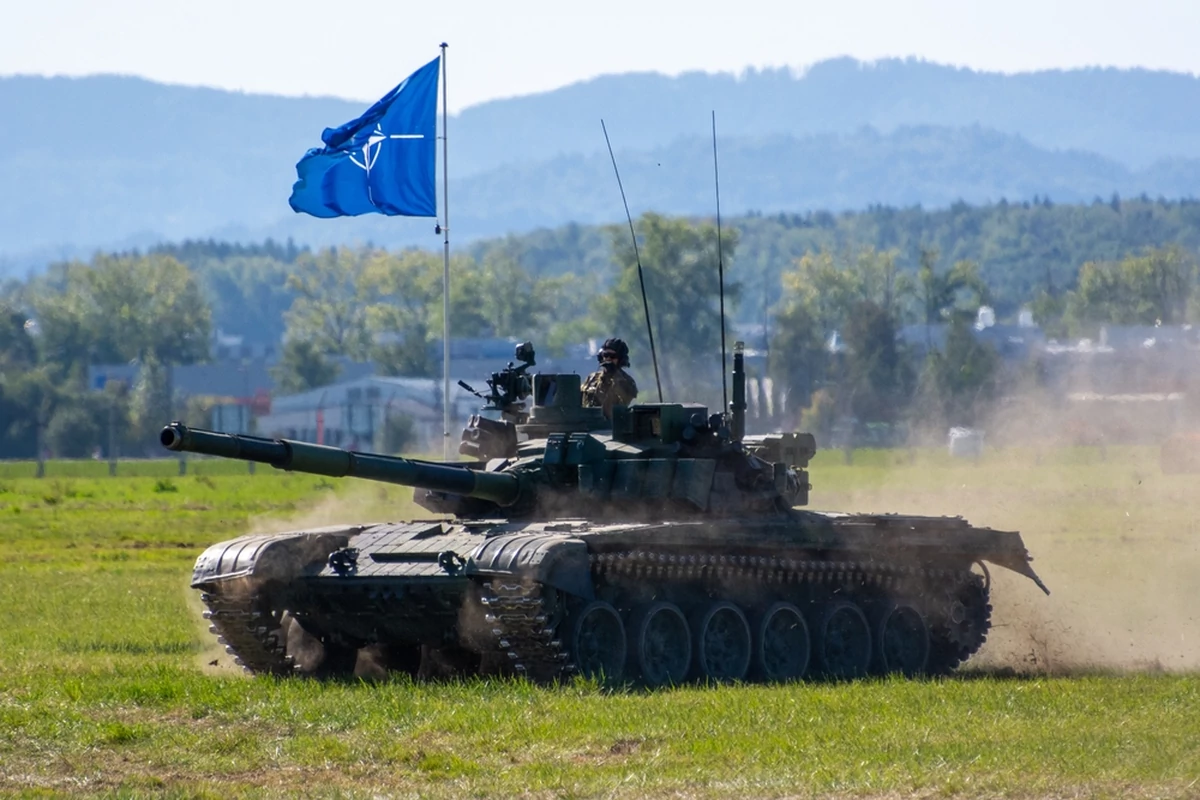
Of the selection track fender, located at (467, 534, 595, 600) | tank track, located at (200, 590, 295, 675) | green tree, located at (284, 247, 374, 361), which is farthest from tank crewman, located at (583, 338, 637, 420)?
green tree, located at (284, 247, 374, 361)

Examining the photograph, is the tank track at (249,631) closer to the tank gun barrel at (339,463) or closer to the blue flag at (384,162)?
the tank gun barrel at (339,463)

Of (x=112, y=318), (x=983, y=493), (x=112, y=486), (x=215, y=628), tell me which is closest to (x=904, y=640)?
(x=215, y=628)

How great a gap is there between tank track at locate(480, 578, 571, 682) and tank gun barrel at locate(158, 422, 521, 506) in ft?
5.19

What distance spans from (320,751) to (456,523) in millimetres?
5519

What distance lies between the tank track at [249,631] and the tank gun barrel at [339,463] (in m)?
1.30

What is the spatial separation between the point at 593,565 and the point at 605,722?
2911 mm

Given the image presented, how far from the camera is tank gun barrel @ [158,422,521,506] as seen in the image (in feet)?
52.8

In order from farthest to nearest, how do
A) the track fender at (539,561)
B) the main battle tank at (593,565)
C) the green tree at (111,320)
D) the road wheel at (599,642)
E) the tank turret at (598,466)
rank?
the green tree at (111,320) → the tank turret at (598,466) → the road wheel at (599,642) → the main battle tank at (593,565) → the track fender at (539,561)

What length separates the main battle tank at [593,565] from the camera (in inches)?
684

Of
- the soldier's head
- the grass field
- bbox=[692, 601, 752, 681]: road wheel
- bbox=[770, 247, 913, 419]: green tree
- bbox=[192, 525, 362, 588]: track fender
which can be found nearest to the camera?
the grass field

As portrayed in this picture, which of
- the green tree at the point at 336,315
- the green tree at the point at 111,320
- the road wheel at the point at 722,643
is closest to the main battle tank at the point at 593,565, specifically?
the road wheel at the point at 722,643

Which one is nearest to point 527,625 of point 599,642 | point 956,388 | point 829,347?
point 599,642

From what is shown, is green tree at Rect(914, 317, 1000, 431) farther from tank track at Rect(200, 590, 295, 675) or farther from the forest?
tank track at Rect(200, 590, 295, 675)

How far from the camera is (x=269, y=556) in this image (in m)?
18.2
